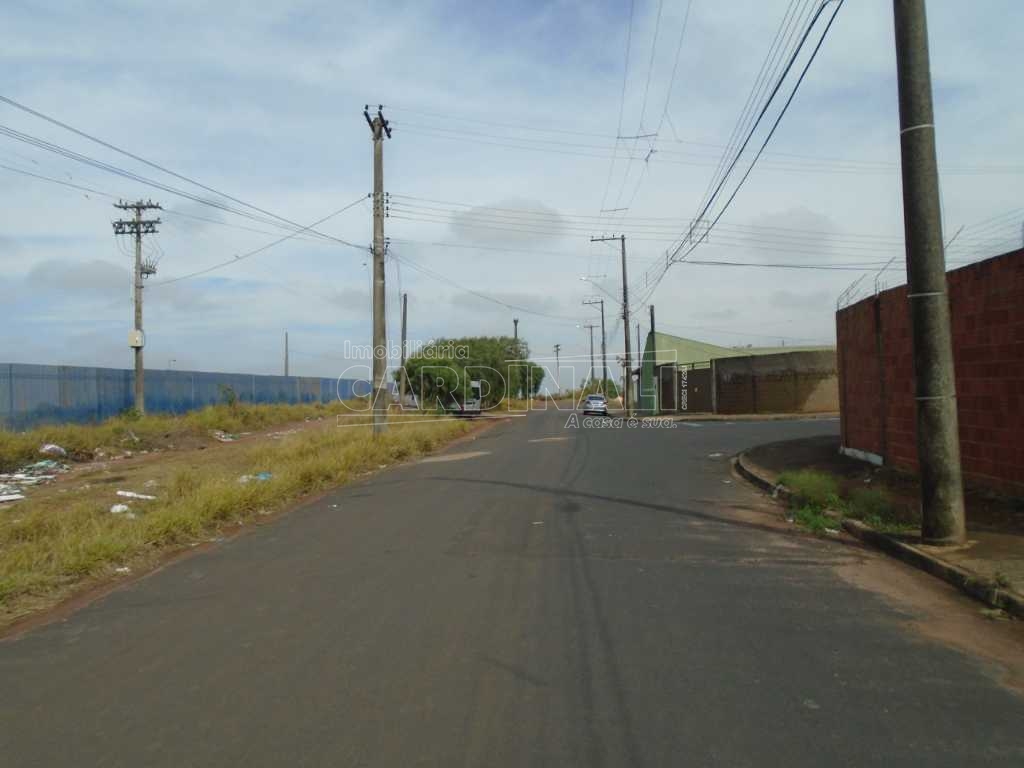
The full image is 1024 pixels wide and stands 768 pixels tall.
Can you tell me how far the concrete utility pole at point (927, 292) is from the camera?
7453mm

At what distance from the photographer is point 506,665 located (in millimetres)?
4828

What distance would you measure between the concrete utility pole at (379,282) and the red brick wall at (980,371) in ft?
42.5

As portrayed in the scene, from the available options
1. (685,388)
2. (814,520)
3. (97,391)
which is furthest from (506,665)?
(685,388)

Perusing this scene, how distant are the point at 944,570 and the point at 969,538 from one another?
1188mm

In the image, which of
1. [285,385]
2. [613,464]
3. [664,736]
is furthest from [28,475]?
[285,385]

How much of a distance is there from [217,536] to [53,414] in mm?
20981

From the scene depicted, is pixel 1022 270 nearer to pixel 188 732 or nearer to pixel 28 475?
pixel 188 732

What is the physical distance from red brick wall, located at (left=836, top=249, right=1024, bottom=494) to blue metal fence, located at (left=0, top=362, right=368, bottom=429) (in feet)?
80.4

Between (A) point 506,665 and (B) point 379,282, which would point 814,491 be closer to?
(A) point 506,665

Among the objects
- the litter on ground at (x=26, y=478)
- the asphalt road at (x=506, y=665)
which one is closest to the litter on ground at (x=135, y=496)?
the litter on ground at (x=26, y=478)

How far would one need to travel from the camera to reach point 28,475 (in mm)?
17484

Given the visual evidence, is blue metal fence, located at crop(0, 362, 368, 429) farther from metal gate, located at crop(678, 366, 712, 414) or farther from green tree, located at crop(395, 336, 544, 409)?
metal gate, located at crop(678, 366, 712, 414)

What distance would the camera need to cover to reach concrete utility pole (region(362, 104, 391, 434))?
70.2ft

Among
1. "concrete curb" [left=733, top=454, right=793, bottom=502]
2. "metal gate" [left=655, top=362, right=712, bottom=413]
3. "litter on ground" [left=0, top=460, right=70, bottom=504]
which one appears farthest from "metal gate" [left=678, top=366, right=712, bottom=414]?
"litter on ground" [left=0, top=460, right=70, bottom=504]
